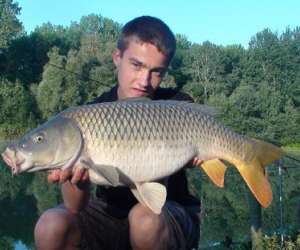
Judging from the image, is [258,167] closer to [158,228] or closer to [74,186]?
[158,228]

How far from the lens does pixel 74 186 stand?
173 cm

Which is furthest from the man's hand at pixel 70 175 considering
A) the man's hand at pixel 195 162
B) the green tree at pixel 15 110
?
the green tree at pixel 15 110

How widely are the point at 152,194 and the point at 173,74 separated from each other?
1823cm

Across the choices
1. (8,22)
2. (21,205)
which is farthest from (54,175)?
(8,22)

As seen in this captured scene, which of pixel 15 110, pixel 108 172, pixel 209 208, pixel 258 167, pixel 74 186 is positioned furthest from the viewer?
pixel 15 110

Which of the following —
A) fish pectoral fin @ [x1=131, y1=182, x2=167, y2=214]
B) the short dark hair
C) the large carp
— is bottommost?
fish pectoral fin @ [x1=131, y1=182, x2=167, y2=214]

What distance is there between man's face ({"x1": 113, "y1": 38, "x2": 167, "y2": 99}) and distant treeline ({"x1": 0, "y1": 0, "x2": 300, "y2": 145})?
11099 mm

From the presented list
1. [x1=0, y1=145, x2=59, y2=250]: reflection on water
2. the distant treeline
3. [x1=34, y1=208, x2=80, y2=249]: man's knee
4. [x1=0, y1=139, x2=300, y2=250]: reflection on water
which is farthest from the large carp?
the distant treeline

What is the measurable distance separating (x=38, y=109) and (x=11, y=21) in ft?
37.8

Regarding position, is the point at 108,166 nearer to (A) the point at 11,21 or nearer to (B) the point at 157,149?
(B) the point at 157,149

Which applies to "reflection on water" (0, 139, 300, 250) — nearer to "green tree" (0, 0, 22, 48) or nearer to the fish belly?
the fish belly

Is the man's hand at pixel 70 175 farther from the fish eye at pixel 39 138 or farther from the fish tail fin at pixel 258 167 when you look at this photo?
the fish tail fin at pixel 258 167

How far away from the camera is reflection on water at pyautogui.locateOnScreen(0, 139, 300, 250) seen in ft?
14.2

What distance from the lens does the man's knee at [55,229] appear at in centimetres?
178
